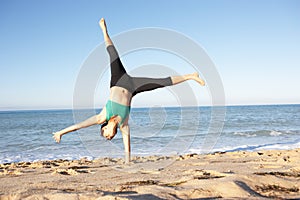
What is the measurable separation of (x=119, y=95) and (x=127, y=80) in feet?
1.04

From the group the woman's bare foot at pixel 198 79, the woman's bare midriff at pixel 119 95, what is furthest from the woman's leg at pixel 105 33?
the woman's bare foot at pixel 198 79

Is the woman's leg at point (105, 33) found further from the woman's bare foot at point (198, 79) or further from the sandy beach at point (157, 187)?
the sandy beach at point (157, 187)

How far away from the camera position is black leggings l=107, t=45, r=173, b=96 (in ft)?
16.9

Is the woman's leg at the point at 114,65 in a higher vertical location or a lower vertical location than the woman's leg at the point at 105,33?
lower

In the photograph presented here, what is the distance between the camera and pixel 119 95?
5.09 meters

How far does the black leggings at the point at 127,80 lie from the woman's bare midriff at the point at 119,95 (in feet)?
0.22

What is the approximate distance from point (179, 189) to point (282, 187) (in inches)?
51.1

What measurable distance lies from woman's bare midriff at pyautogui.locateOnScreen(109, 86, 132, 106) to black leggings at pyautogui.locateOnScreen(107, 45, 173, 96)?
0.07m

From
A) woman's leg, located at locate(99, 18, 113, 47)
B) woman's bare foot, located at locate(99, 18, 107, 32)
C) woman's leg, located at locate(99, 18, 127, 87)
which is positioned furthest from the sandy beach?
woman's bare foot, located at locate(99, 18, 107, 32)

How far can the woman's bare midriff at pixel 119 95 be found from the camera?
16.6ft

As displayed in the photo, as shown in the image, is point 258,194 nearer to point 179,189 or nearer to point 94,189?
point 179,189

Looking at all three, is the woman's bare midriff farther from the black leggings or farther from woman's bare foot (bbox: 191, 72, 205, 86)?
woman's bare foot (bbox: 191, 72, 205, 86)

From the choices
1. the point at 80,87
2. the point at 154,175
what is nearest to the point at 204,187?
the point at 154,175

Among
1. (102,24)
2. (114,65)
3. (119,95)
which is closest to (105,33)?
(102,24)
